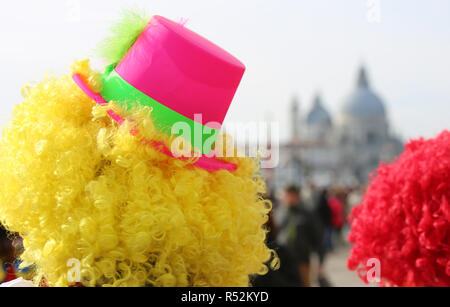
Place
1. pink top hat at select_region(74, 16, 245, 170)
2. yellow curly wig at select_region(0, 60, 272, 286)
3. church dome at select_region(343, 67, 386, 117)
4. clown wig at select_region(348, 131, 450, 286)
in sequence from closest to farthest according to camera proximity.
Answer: yellow curly wig at select_region(0, 60, 272, 286) < pink top hat at select_region(74, 16, 245, 170) < clown wig at select_region(348, 131, 450, 286) < church dome at select_region(343, 67, 386, 117)

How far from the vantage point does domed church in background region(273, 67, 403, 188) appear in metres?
100

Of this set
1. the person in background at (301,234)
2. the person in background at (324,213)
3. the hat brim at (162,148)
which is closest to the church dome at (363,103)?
the person in background at (324,213)

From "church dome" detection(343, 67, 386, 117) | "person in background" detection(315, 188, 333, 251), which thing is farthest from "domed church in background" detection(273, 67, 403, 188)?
"person in background" detection(315, 188, 333, 251)

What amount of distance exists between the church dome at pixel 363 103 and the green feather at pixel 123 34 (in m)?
106

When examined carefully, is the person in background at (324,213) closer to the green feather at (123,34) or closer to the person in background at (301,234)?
the person in background at (301,234)

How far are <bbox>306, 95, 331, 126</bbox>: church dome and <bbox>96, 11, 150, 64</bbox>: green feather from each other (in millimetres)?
113537

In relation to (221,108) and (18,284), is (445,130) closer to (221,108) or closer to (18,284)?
(221,108)

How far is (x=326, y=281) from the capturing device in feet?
25.5

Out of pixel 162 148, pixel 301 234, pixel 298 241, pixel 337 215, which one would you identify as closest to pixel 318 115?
pixel 337 215

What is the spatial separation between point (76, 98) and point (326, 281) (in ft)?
21.5

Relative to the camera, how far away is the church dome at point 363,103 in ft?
343

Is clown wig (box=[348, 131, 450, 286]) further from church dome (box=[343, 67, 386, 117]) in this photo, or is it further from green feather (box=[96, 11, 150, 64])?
church dome (box=[343, 67, 386, 117])

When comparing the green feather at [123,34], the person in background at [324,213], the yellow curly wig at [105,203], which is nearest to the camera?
the yellow curly wig at [105,203]
